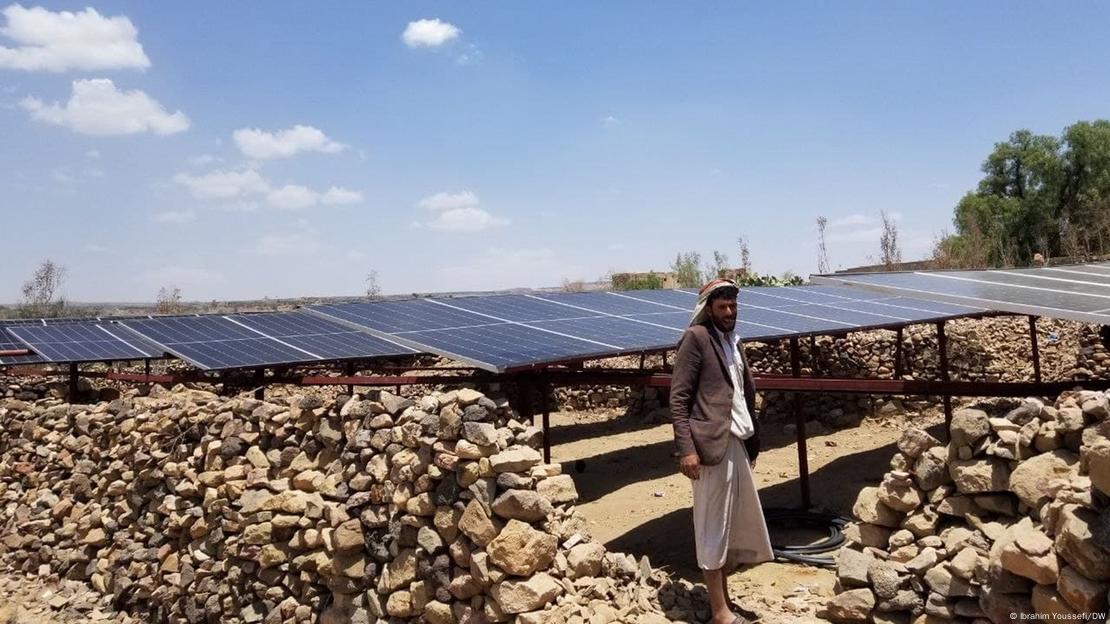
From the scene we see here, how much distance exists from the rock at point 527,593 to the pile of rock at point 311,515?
11mm

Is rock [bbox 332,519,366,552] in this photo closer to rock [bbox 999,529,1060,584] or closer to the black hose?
the black hose

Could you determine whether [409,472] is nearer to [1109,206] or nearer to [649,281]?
[649,281]

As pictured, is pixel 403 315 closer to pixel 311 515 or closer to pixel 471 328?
pixel 471 328

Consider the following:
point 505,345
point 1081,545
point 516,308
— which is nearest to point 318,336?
point 516,308

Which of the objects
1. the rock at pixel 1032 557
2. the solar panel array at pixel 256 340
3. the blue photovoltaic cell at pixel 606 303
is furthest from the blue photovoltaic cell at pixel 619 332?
the rock at pixel 1032 557

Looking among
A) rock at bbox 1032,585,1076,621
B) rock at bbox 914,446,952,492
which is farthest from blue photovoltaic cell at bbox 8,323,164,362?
rock at bbox 1032,585,1076,621

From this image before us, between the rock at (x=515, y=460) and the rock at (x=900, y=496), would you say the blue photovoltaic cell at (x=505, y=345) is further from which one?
the rock at (x=900, y=496)

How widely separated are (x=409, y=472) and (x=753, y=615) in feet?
7.99

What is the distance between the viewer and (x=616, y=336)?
6.52m

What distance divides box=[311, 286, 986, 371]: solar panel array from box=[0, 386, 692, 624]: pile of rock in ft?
1.93

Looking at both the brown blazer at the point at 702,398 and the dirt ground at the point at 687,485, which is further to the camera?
the dirt ground at the point at 687,485

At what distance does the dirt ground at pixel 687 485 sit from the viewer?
5.62 m

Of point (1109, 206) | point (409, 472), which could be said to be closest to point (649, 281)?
point (1109, 206)

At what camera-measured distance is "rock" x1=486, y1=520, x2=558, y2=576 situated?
4.50 m
